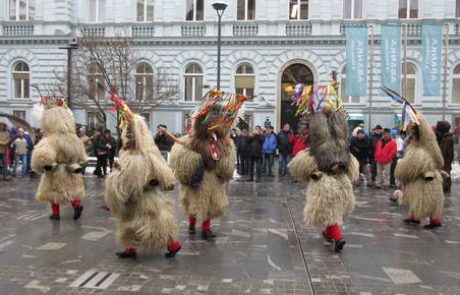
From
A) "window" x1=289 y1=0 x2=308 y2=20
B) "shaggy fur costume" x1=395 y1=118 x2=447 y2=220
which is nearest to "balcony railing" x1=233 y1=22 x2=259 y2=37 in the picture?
"window" x1=289 y1=0 x2=308 y2=20

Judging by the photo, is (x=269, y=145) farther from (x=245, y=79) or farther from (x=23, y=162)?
(x=245, y=79)

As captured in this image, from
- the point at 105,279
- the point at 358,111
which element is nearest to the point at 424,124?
the point at 105,279

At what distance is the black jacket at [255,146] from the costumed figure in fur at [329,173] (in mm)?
8144

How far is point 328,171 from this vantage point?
22.2ft

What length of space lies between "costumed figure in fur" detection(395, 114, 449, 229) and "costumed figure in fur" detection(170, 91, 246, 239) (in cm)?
291

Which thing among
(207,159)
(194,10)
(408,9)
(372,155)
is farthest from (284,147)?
(408,9)

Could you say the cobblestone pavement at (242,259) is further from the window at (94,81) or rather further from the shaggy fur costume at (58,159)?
the window at (94,81)

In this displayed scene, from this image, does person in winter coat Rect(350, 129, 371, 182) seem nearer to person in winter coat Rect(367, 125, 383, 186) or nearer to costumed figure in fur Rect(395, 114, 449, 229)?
person in winter coat Rect(367, 125, 383, 186)

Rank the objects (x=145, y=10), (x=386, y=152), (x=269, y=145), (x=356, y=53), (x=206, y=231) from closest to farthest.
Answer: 1. (x=206, y=231)
2. (x=386, y=152)
3. (x=269, y=145)
4. (x=356, y=53)
5. (x=145, y=10)

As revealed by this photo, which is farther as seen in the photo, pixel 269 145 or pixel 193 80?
pixel 193 80

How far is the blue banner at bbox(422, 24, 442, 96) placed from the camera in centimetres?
2175

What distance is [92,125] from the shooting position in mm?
26625

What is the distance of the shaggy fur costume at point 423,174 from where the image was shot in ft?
26.3

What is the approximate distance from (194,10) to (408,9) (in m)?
10.9
